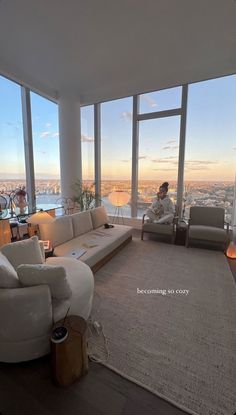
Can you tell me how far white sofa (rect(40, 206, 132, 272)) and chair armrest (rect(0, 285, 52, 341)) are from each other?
3.47ft

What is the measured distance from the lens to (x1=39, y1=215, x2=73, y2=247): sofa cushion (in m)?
2.73

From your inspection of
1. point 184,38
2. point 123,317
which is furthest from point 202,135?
point 123,317

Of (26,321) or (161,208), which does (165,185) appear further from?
(26,321)

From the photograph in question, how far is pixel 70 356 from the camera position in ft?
4.09

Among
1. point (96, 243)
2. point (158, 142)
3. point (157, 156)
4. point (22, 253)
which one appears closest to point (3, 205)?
point (96, 243)

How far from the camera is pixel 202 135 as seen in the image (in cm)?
425

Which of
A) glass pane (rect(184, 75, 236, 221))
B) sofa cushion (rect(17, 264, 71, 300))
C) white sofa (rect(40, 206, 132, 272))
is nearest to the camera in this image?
sofa cushion (rect(17, 264, 71, 300))

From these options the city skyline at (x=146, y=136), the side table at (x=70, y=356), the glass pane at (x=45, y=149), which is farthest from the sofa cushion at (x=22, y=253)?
the glass pane at (x=45, y=149)

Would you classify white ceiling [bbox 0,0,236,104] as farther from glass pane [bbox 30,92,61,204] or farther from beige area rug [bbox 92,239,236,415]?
beige area rug [bbox 92,239,236,415]

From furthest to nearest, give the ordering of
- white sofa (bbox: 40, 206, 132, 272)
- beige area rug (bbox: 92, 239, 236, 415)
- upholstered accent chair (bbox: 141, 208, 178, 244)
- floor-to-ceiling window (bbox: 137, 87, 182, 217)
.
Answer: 1. floor-to-ceiling window (bbox: 137, 87, 182, 217)
2. upholstered accent chair (bbox: 141, 208, 178, 244)
3. white sofa (bbox: 40, 206, 132, 272)
4. beige area rug (bbox: 92, 239, 236, 415)

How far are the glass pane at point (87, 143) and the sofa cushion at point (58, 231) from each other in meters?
2.70

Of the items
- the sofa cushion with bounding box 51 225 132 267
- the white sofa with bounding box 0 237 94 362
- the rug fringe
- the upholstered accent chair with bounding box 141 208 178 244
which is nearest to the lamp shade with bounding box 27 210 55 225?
the sofa cushion with bounding box 51 225 132 267

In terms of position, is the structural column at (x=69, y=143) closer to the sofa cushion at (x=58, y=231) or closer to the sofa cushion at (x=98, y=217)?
the sofa cushion at (x=98, y=217)

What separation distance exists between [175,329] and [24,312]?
1.33m
